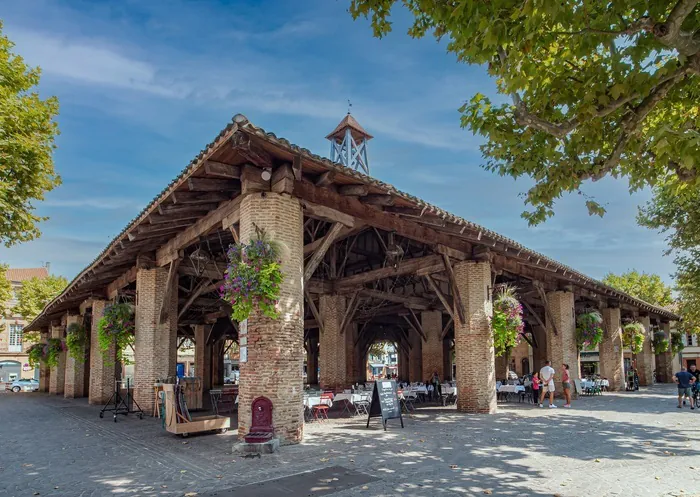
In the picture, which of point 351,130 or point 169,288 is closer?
point 169,288

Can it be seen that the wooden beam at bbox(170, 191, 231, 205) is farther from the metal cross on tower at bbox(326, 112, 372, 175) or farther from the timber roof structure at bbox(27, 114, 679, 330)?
the metal cross on tower at bbox(326, 112, 372, 175)

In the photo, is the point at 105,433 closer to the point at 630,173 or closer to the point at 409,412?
the point at 409,412

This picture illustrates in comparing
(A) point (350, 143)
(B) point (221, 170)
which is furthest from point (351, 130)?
(B) point (221, 170)

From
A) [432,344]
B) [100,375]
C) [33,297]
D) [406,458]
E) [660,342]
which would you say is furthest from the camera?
[33,297]

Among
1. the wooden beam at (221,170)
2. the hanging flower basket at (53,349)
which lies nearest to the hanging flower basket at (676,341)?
the wooden beam at (221,170)

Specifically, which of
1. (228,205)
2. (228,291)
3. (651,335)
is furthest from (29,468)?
(651,335)

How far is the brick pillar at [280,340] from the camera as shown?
8055mm

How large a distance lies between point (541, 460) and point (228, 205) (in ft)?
22.3

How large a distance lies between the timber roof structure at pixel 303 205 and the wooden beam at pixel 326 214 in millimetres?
19

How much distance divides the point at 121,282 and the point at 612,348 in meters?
20.1

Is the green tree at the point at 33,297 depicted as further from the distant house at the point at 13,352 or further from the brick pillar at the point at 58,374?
the brick pillar at the point at 58,374

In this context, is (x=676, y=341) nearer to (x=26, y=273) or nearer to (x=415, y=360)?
(x=415, y=360)

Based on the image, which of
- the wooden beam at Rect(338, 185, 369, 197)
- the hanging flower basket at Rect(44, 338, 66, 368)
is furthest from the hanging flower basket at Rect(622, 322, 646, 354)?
the hanging flower basket at Rect(44, 338, 66, 368)

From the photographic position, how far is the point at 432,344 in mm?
21625
